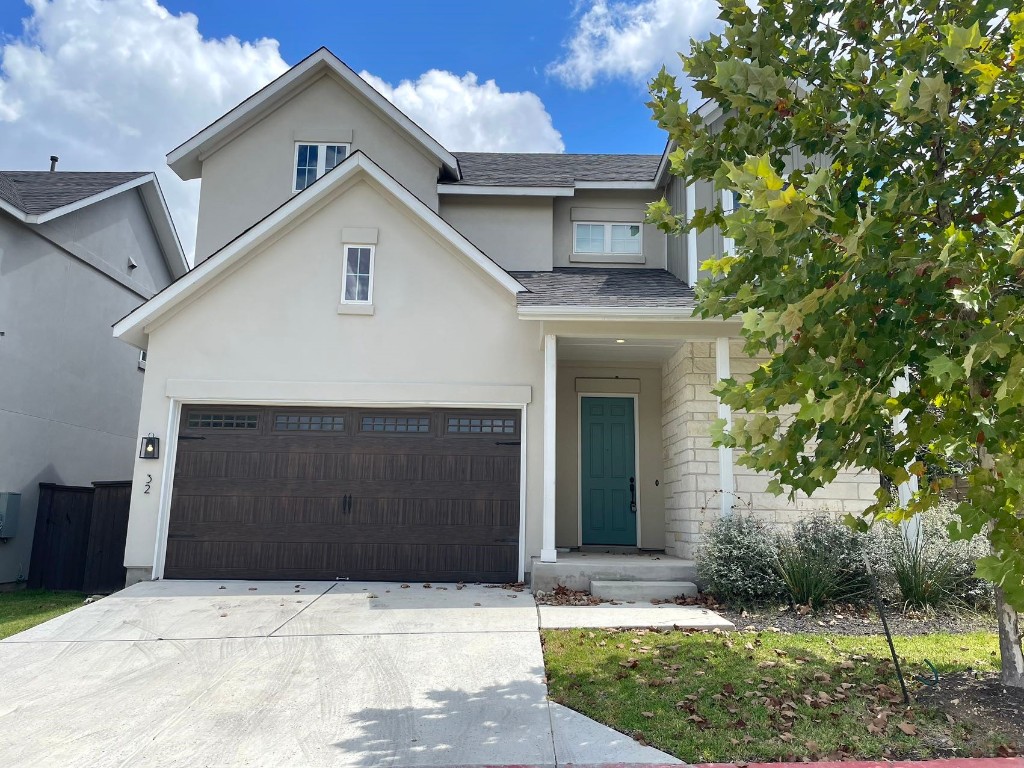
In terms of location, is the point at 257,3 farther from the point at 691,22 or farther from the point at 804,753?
the point at 804,753

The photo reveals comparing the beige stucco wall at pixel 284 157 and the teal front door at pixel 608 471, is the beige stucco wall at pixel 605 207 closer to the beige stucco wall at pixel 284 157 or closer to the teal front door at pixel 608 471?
the beige stucco wall at pixel 284 157

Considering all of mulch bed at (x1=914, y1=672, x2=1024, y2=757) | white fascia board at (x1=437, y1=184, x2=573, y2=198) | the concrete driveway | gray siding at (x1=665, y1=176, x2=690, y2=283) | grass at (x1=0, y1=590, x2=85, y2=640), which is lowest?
grass at (x1=0, y1=590, x2=85, y2=640)

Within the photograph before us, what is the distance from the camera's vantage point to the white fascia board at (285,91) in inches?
475

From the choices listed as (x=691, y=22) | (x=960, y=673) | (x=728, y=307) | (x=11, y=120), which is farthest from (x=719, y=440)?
(x=11, y=120)

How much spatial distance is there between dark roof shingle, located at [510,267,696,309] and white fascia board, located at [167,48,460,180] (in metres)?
2.90

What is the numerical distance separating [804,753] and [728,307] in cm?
271

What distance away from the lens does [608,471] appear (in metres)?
11.0

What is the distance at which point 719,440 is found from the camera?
4.08 m

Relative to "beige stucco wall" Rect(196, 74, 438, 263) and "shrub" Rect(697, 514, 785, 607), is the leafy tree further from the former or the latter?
"beige stucco wall" Rect(196, 74, 438, 263)

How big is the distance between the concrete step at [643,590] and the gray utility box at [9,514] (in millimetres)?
9197

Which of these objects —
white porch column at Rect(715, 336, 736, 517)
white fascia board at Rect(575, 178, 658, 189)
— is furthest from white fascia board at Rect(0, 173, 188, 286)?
white porch column at Rect(715, 336, 736, 517)

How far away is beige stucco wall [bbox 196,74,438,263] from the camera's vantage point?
12164 millimetres

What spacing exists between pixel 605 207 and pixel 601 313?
162 inches

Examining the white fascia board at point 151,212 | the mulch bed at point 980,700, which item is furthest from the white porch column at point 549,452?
the white fascia board at point 151,212
